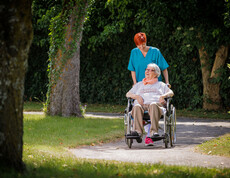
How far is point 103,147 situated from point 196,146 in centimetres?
165

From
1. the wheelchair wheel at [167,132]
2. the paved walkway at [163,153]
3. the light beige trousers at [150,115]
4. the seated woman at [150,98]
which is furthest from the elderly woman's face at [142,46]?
the paved walkway at [163,153]

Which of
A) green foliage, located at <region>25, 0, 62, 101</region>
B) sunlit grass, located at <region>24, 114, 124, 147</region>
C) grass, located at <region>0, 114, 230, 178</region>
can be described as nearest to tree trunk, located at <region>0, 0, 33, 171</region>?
grass, located at <region>0, 114, 230, 178</region>

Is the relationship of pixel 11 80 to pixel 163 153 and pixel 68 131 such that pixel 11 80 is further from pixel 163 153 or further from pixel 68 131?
pixel 68 131

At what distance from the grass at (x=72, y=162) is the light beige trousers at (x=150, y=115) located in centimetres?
124

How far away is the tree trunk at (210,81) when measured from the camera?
14938mm

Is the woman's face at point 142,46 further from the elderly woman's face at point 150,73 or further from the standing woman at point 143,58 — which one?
the elderly woman's face at point 150,73

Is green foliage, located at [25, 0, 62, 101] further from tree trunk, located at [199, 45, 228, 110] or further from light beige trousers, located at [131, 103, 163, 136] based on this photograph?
light beige trousers, located at [131, 103, 163, 136]

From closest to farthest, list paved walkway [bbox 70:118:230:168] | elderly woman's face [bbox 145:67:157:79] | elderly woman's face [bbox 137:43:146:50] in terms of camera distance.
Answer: paved walkway [bbox 70:118:230:168]
elderly woman's face [bbox 145:67:157:79]
elderly woman's face [bbox 137:43:146:50]

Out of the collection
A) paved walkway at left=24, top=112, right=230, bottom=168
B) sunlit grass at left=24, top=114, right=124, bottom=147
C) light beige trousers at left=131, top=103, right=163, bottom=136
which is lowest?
paved walkway at left=24, top=112, right=230, bottom=168

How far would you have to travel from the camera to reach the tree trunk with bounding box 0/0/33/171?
14.6ft

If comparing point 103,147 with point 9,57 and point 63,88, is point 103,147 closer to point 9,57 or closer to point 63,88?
point 9,57

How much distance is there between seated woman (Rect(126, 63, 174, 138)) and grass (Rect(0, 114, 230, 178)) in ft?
4.16

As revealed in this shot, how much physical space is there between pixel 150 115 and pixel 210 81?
27.4 ft

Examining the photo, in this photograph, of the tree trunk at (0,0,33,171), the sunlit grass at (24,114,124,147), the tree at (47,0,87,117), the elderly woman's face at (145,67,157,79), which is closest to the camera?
the tree trunk at (0,0,33,171)
